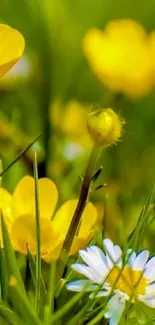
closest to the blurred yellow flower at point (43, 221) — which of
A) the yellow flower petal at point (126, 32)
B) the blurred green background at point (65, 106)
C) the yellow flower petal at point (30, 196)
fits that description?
the yellow flower petal at point (30, 196)

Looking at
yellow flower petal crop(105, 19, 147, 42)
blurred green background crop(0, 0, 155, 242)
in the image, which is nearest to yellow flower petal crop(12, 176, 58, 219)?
blurred green background crop(0, 0, 155, 242)

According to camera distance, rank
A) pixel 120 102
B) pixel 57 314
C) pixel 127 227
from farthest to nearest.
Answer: pixel 120 102
pixel 127 227
pixel 57 314

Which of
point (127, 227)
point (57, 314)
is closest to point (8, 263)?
point (57, 314)

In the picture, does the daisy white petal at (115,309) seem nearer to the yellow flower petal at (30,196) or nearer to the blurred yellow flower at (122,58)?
the yellow flower petal at (30,196)

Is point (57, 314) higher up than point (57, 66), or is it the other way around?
point (57, 66)

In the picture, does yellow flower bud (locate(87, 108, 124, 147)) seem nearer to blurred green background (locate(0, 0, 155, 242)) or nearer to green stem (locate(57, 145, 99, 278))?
green stem (locate(57, 145, 99, 278))

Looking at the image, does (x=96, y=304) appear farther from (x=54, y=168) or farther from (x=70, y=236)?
(x=54, y=168)

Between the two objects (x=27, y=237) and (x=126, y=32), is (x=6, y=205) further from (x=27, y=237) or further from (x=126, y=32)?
(x=126, y=32)
